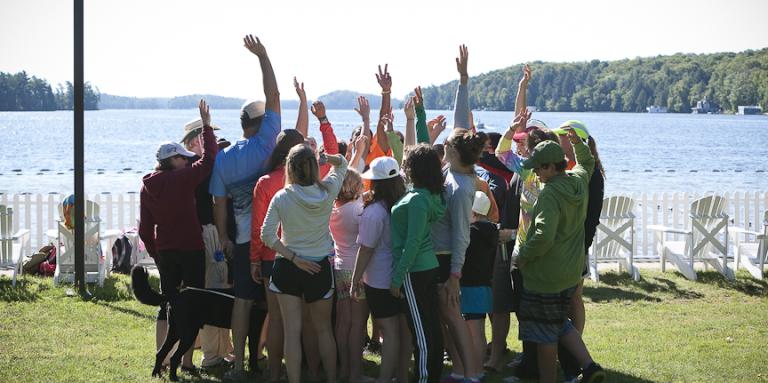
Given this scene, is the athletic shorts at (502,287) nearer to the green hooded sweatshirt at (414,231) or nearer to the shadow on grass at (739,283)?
the green hooded sweatshirt at (414,231)

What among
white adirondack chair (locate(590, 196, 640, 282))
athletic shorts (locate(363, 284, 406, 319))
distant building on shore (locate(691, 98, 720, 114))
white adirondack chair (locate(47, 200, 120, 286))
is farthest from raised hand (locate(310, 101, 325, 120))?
distant building on shore (locate(691, 98, 720, 114))

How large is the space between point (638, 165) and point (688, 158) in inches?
286

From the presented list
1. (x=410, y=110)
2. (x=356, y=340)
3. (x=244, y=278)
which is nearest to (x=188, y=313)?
(x=244, y=278)

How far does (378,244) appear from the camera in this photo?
229 inches

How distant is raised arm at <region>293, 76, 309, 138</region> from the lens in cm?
658

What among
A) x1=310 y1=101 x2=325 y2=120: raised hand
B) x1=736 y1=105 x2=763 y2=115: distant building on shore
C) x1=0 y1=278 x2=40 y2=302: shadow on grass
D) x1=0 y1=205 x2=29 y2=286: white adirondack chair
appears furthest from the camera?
x1=736 y1=105 x2=763 y2=115: distant building on shore

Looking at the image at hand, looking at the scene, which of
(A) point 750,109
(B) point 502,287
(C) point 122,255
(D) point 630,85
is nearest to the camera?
(B) point 502,287

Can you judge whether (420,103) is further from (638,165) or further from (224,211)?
(638,165)

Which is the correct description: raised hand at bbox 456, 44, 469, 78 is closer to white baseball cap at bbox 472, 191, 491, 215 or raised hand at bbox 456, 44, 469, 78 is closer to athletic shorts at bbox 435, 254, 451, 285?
white baseball cap at bbox 472, 191, 491, 215

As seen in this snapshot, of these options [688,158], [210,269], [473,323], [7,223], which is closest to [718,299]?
[473,323]

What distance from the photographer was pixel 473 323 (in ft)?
20.8

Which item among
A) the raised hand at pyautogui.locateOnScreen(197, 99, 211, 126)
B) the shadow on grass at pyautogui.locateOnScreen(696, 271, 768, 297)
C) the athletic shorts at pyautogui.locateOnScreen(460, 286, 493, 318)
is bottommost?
the shadow on grass at pyautogui.locateOnScreen(696, 271, 768, 297)

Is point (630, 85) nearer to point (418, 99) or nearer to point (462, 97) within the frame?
point (462, 97)

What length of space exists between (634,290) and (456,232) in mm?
5291
